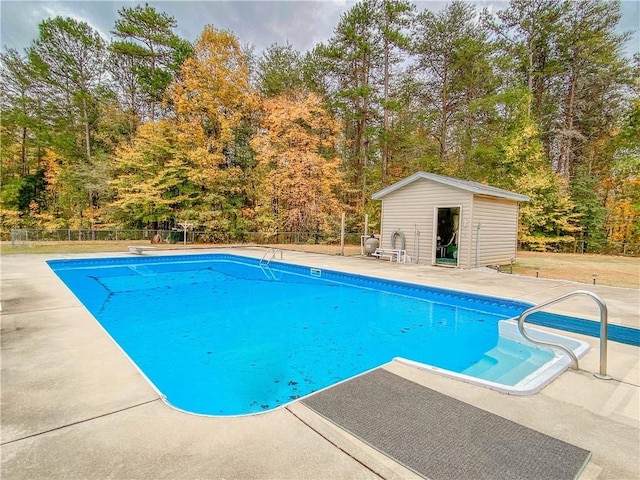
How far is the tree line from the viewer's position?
15.4 m

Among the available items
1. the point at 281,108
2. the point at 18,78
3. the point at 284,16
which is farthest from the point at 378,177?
the point at 18,78

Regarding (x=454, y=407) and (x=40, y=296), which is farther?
(x=40, y=296)

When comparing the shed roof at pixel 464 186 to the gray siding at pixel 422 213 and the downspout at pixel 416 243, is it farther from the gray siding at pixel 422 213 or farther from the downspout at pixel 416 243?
the downspout at pixel 416 243

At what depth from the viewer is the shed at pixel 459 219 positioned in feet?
28.7

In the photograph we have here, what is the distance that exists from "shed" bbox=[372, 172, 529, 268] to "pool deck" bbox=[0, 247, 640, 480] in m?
5.75

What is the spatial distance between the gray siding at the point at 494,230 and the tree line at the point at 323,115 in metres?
6.32

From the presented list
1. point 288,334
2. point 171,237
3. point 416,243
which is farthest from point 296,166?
point 288,334

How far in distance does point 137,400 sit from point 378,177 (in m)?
16.4

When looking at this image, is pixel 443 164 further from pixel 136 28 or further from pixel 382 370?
pixel 136 28

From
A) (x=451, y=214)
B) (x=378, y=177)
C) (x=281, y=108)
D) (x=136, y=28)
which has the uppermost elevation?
(x=136, y=28)

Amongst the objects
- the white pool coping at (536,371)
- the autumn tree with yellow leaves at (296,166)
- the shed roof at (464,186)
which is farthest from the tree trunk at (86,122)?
the white pool coping at (536,371)

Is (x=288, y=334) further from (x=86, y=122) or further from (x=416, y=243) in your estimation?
(x=86, y=122)

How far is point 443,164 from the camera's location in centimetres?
1667

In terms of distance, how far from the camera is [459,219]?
351 inches
